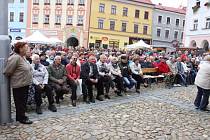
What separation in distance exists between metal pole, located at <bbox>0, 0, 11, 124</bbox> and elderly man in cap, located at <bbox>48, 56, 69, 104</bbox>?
1958mm

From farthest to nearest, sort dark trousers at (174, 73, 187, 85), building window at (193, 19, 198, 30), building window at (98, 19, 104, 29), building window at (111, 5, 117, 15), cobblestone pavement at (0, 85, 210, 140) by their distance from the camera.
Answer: building window at (111, 5, 117, 15) → building window at (98, 19, 104, 29) → building window at (193, 19, 198, 30) → dark trousers at (174, 73, 187, 85) → cobblestone pavement at (0, 85, 210, 140)

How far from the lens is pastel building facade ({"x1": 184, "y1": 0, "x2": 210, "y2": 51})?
35969 mm

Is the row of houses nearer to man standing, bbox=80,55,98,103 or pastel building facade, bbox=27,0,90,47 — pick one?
pastel building facade, bbox=27,0,90,47

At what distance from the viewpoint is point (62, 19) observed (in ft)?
150

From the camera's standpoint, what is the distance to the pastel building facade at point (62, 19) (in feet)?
148

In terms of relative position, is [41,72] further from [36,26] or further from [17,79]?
[36,26]

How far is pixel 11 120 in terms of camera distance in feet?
21.9

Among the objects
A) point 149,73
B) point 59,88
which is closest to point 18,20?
point 149,73

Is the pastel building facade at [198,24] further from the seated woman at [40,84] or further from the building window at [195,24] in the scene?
the seated woman at [40,84]

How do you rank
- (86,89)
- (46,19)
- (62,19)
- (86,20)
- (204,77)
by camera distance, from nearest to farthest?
(204,77)
(86,89)
(86,20)
(62,19)
(46,19)

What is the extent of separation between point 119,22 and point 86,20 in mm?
5768

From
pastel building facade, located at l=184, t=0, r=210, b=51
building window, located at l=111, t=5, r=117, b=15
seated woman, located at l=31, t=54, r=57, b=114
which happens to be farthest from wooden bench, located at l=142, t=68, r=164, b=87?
building window, located at l=111, t=5, r=117, b=15

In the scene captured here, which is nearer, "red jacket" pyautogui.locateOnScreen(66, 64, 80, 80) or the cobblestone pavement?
the cobblestone pavement

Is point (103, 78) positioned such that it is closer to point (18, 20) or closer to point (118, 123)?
point (118, 123)
